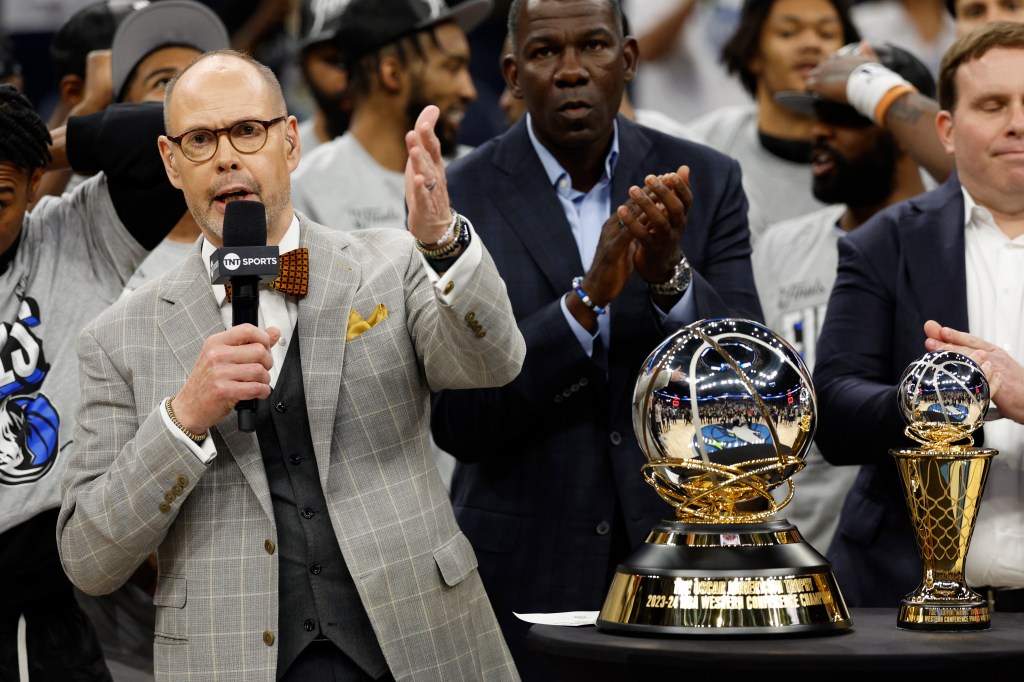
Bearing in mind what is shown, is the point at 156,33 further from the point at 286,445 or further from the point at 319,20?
the point at 286,445

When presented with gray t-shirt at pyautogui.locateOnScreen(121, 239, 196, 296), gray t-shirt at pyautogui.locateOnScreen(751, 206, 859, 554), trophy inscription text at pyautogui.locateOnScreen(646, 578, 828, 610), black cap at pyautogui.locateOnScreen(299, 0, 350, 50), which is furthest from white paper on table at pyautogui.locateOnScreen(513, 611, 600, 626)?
black cap at pyautogui.locateOnScreen(299, 0, 350, 50)

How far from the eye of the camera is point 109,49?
4.43 meters

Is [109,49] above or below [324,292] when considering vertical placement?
above

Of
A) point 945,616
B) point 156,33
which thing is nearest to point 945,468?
point 945,616

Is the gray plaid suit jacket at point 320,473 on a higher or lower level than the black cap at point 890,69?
lower

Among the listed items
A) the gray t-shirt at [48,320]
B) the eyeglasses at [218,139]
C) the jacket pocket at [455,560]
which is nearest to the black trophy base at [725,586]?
the jacket pocket at [455,560]

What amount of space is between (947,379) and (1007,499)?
691 millimetres

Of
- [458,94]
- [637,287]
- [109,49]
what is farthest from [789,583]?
[458,94]

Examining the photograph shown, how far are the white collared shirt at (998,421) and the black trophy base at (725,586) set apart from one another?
2.56 feet

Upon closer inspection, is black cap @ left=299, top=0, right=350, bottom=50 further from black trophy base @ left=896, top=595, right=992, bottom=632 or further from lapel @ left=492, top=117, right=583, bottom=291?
black trophy base @ left=896, top=595, right=992, bottom=632

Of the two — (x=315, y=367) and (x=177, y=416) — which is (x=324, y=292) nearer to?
(x=315, y=367)

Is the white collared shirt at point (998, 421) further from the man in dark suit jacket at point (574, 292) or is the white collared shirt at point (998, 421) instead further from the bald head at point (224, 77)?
the bald head at point (224, 77)

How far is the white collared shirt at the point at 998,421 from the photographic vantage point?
9.35 feet

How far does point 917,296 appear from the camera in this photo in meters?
3.16
